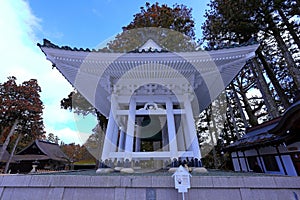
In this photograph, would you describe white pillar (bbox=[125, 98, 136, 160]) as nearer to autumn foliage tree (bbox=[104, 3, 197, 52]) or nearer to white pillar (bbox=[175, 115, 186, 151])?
white pillar (bbox=[175, 115, 186, 151])

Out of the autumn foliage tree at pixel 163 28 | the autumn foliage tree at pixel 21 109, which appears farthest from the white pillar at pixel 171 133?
the autumn foliage tree at pixel 21 109

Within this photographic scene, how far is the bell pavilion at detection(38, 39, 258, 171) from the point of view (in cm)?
440

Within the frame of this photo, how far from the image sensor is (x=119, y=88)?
215 inches

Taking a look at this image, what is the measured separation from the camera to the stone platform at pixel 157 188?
2957 mm

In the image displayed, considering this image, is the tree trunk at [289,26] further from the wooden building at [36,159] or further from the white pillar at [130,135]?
the wooden building at [36,159]

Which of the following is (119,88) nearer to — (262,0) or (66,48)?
(66,48)

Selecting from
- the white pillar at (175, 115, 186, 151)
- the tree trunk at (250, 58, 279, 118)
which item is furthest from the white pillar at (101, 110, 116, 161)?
the tree trunk at (250, 58, 279, 118)

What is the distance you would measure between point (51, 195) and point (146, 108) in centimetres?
339

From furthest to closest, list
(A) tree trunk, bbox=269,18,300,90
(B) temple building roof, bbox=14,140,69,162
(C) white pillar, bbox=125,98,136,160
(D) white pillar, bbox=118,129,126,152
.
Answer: (B) temple building roof, bbox=14,140,69,162, (A) tree trunk, bbox=269,18,300,90, (D) white pillar, bbox=118,129,126,152, (C) white pillar, bbox=125,98,136,160

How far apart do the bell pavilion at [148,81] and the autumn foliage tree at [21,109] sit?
48.2ft

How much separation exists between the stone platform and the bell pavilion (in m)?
1.35

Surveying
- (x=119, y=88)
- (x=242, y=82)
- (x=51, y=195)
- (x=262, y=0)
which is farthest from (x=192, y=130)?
(x=242, y=82)

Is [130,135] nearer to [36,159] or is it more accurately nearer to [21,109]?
[21,109]

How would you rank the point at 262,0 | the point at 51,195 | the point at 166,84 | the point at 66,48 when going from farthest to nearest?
1. the point at 262,0
2. the point at 166,84
3. the point at 66,48
4. the point at 51,195
